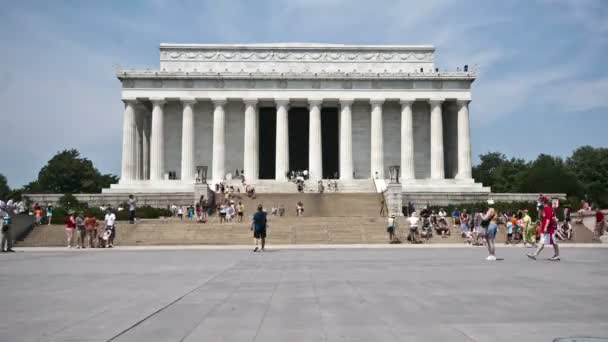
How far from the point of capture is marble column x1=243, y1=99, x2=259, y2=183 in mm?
75375

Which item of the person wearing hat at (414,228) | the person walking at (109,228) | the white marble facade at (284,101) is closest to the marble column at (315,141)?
the white marble facade at (284,101)

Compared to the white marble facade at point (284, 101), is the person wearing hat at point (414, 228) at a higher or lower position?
lower

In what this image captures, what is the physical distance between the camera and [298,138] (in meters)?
83.1

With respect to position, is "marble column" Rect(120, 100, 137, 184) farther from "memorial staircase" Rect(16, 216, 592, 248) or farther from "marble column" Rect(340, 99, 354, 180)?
"memorial staircase" Rect(16, 216, 592, 248)

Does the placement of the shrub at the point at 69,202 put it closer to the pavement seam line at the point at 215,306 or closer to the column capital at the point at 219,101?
the column capital at the point at 219,101

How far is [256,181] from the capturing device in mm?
72688

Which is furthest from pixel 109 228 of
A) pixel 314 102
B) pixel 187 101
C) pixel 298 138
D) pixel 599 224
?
pixel 298 138

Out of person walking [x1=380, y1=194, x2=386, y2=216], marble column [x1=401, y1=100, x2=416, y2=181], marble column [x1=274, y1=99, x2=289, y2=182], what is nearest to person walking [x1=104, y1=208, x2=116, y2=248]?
person walking [x1=380, y1=194, x2=386, y2=216]

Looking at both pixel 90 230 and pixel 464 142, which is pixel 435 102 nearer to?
pixel 464 142

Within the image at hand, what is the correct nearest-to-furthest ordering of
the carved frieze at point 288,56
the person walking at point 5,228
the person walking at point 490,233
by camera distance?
the person walking at point 490,233, the person walking at point 5,228, the carved frieze at point 288,56

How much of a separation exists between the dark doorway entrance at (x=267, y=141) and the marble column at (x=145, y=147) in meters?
14.4

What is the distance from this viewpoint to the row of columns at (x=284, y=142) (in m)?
75.6

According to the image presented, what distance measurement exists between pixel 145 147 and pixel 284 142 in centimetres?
1854

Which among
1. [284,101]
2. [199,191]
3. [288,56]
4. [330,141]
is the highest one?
[288,56]
